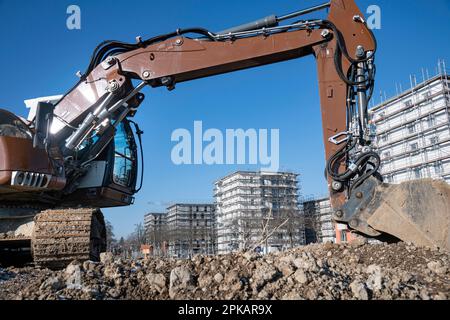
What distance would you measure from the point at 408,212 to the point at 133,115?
4.47 m

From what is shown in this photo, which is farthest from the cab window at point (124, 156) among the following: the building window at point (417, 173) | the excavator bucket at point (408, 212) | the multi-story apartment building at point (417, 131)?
the building window at point (417, 173)

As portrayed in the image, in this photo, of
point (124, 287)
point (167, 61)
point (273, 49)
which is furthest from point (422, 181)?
point (167, 61)

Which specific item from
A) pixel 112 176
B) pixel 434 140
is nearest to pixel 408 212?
pixel 112 176

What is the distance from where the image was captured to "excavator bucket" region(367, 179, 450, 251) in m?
3.82

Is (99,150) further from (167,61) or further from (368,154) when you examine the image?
(368,154)

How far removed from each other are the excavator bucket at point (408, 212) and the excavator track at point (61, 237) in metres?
3.43

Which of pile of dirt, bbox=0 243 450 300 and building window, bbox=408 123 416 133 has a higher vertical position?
building window, bbox=408 123 416 133

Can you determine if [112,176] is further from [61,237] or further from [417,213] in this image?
[417,213]

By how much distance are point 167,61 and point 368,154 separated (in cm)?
315

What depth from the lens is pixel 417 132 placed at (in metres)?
40.6

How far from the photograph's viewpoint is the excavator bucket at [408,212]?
12.6 ft

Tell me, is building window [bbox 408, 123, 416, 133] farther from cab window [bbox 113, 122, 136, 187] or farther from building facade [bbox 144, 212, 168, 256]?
cab window [bbox 113, 122, 136, 187]

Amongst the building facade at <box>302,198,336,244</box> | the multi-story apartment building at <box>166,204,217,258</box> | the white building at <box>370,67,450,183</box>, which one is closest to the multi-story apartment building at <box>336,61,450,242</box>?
the white building at <box>370,67,450,183</box>

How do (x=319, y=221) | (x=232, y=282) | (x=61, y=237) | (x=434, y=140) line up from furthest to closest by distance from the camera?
(x=319, y=221) < (x=434, y=140) < (x=61, y=237) < (x=232, y=282)
